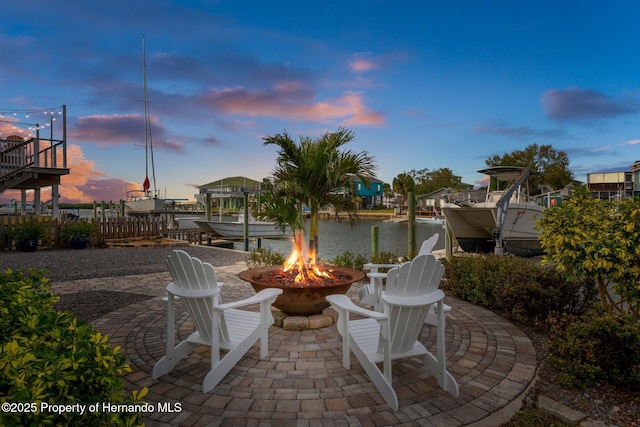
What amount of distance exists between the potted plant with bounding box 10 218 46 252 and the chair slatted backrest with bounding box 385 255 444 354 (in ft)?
45.2

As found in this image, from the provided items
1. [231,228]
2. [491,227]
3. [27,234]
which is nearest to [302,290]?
[27,234]

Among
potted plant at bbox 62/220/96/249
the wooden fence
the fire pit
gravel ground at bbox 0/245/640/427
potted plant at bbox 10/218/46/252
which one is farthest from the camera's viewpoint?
potted plant at bbox 62/220/96/249

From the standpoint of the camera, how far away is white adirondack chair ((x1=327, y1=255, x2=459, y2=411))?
267 centimetres

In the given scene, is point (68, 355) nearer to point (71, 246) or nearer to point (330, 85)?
point (330, 85)

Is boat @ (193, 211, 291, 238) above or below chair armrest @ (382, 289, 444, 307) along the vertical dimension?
below

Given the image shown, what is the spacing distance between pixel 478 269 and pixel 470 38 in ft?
32.4

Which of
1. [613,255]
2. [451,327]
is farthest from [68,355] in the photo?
[613,255]

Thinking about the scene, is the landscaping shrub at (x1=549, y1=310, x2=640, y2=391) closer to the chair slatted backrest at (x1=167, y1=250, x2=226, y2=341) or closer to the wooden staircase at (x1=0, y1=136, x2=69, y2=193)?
the chair slatted backrest at (x1=167, y1=250, x2=226, y2=341)

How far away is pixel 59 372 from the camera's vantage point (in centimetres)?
118

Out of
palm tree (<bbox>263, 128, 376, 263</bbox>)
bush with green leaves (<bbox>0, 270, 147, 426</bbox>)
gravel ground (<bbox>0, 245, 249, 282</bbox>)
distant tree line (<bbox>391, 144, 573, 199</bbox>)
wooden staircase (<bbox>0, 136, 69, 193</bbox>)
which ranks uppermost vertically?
distant tree line (<bbox>391, 144, 573, 199</bbox>)

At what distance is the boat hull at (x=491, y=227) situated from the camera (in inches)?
586

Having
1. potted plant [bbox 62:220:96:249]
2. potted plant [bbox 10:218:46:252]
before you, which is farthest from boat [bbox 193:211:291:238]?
potted plant [bbox 10:218:46:252]

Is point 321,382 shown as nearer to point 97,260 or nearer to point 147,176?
point 97,260

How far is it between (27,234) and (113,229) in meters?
Answer: 3.11
